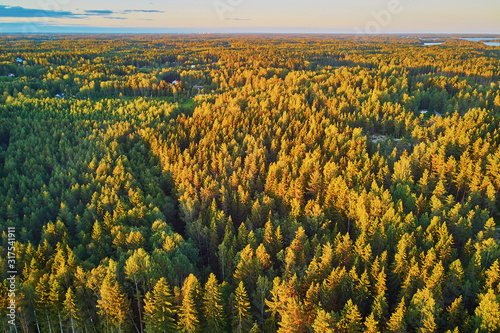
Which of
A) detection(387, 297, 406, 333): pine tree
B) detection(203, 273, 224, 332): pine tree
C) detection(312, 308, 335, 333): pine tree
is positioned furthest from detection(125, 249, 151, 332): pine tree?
detection(387, 297, 406, 333): pine tree

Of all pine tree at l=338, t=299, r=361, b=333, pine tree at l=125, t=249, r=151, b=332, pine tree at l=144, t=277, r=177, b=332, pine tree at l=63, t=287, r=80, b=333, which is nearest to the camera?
pine tree at l=338, t=299, r=361, b=333

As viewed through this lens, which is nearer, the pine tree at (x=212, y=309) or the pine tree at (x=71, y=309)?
the pine tree at (x=71, y=309)

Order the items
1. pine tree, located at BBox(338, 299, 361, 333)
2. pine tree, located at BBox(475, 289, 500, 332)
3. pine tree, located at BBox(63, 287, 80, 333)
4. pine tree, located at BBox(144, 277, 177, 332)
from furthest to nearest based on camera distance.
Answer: pine tree, located at BBox(63, 287, 80, 333)
pine tree, located at BBox(144, 277, 177, 332)
pine tree, located at BBox(338, 299, 361, 333)
pine tree, located at BBox(475, 289, 500, 332)

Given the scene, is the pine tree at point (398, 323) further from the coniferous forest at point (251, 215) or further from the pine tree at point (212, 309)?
the pine tree at point (212, 309)

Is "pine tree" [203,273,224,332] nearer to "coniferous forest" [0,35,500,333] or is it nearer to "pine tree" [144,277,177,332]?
"coniferous forest" [0,35,500,333]

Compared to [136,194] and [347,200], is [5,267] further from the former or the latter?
[347,200]

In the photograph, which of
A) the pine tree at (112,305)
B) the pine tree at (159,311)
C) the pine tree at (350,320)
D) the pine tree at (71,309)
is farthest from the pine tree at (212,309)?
the pine tree at (71,309)

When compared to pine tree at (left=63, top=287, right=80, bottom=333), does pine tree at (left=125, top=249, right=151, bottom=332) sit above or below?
above

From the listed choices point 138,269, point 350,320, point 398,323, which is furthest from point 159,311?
point 398,323
